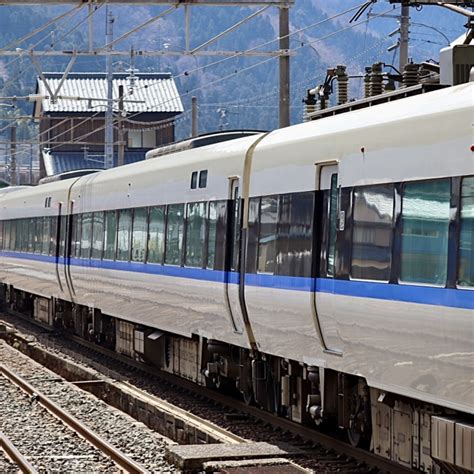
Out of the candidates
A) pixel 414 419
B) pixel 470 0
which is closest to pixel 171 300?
pixel 470 0

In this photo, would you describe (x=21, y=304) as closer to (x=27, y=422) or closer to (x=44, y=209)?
(x=44, y=209)

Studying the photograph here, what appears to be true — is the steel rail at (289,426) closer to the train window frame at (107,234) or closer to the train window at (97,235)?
the train window frame at (107,234)

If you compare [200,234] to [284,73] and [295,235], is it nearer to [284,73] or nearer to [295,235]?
[295,235]

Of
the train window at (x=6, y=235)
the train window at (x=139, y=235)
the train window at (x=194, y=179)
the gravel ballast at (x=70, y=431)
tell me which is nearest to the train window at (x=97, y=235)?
the train window at (x=139, y=235)

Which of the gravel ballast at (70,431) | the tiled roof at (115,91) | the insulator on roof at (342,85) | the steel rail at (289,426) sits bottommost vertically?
the gravel ballast at (70,431)

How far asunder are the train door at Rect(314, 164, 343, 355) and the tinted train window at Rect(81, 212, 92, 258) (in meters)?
12.2

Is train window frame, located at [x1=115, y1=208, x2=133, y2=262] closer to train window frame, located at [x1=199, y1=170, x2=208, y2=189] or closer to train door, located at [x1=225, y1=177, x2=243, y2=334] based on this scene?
train window frame, located at [x1=199, y1=170, x2=208, y2=189]

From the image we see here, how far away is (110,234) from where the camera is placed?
2158 centimetres

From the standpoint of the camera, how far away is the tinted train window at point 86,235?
77.0 ft

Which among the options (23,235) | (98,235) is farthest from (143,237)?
(23,235)

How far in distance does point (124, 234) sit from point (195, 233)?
15.1ft

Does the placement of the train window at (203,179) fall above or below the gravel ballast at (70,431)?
→ above

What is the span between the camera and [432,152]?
9.24 metres

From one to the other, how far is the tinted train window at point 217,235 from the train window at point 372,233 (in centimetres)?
410
